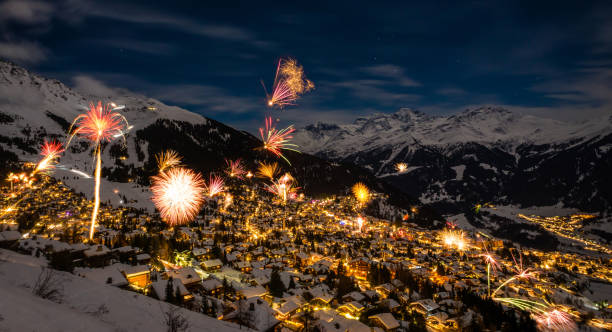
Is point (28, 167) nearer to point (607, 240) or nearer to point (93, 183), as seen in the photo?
point (93, 183)

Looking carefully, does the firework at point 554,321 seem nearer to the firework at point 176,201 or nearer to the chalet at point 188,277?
the chalet at point 188,277

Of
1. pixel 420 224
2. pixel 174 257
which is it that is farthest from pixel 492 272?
pixel 420 224

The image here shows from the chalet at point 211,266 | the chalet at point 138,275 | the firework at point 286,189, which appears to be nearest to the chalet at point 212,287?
the chalet at point 138,275

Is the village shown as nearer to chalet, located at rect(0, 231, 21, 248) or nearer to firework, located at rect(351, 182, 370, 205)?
chalet, located at rect(0, 231, 21, 248)

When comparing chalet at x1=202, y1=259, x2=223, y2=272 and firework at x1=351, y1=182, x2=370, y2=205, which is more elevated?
firework at x1=351, y1=182, x2=370, y2=205

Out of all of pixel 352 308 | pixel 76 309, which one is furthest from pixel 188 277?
pixel 76 309

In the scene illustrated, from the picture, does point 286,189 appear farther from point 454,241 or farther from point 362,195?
point 454,241

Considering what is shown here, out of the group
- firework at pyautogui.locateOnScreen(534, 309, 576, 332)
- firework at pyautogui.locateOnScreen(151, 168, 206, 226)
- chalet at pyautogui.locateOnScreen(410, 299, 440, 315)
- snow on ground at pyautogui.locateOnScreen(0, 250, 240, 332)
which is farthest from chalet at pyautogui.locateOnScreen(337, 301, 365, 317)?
firework at pyautogui.locateOnScreen(151, 168, 206, 226)
